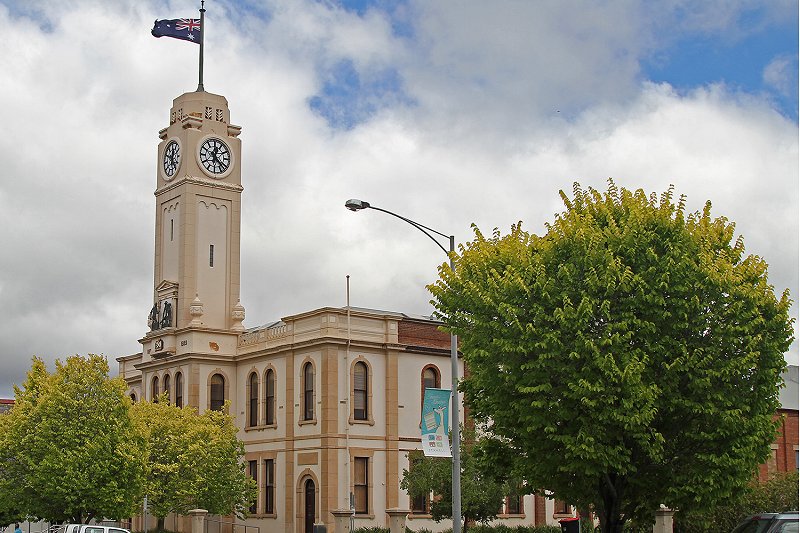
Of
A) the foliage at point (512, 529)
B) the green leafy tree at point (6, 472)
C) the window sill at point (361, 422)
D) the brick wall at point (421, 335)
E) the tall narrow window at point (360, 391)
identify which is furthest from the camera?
the brick wall at point (421, 335)

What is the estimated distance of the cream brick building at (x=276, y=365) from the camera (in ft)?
167

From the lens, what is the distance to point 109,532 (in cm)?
4006

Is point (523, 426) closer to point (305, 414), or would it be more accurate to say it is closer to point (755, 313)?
point (755, 313)

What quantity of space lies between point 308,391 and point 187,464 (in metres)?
6.62

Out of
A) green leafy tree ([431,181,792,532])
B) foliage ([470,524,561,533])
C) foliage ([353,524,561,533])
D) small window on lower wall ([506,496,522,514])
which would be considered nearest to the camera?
green leafy tree ([431,181,792,532])

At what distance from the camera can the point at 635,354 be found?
2842 centimetres

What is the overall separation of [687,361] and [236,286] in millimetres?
36429

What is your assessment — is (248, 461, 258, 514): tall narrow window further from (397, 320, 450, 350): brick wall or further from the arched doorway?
(397, 320, 450, 350): brick wall

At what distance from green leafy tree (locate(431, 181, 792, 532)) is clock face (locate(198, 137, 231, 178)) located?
3361 cm

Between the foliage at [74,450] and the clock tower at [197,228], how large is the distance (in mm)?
12065

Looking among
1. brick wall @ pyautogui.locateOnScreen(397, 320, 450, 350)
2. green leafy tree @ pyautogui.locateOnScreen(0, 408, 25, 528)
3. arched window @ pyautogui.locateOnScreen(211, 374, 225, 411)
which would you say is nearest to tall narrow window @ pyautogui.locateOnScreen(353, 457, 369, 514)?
brick wall @ pyautogui.locateOnScreen(397, 320, 450, 350)

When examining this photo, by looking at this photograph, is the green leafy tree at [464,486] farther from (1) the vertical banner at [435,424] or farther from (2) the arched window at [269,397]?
(1) the vertical banner at [435,424]

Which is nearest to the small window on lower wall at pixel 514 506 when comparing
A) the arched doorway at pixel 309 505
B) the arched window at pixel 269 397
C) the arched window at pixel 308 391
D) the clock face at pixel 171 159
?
the arched doorway at pixel 309 505

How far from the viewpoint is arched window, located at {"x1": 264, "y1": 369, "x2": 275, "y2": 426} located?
55.0m
